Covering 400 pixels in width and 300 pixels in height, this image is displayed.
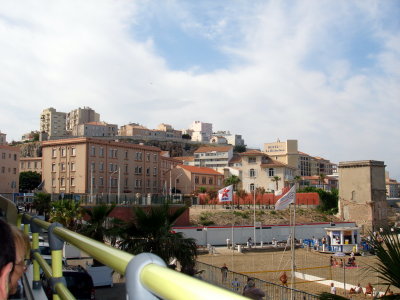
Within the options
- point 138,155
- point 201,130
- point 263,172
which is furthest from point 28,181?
point 201,130

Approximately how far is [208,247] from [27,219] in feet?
123

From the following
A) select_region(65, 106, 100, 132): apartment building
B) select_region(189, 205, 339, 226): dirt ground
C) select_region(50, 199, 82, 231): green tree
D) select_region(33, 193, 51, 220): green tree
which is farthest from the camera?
select_region(65, 106, 100, 132): apartment building

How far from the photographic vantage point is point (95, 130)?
143 metres

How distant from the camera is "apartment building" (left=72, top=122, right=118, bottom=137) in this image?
141m

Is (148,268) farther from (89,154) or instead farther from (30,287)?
(89,154)

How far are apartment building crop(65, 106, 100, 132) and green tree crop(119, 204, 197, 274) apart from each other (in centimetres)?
15091

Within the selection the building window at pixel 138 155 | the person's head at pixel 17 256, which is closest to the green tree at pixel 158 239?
the person's head at pixel 17 256

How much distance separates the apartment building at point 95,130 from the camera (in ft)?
462

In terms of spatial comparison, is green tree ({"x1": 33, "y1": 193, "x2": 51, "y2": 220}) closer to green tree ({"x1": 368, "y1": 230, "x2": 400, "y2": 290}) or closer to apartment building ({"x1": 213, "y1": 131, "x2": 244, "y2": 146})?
green tree ({"x1": 368, "y1": 230, "x2": 400, "y2": 290})

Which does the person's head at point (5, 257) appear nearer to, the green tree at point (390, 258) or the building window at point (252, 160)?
the green tree at point (390, 258)

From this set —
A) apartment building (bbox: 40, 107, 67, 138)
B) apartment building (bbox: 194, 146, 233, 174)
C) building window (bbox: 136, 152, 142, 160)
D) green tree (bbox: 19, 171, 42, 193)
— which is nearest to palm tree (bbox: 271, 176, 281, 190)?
apartment building (bbox: 194, 146, 233, 174)

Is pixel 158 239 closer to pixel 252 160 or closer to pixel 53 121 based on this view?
pixel 252 160

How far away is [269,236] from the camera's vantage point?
1882 inches

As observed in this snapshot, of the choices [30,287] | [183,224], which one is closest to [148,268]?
[30,287]
